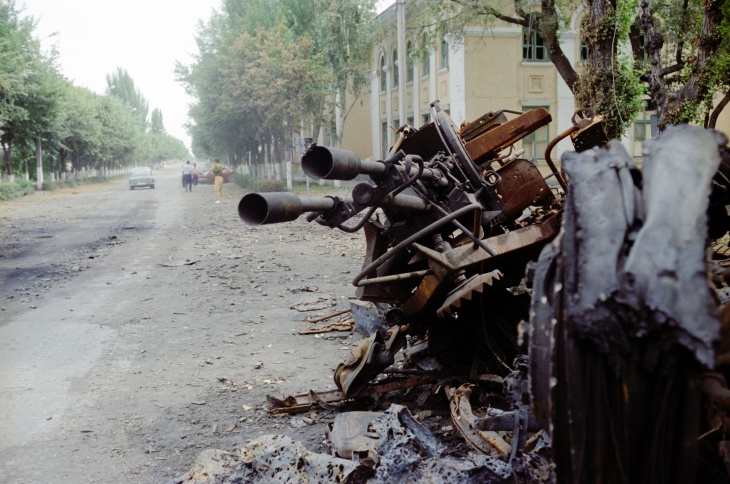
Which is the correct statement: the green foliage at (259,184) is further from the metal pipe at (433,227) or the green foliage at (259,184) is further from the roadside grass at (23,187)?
the metal pipe at (433,227)

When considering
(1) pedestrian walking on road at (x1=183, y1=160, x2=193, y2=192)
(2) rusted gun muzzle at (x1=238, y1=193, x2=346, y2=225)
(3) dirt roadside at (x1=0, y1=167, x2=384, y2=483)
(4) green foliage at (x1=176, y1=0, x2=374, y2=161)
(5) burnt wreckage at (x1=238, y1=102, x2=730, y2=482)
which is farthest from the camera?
(1) pedestrian walking on road at (x1=183, y1=160, x2=193, y2=192)

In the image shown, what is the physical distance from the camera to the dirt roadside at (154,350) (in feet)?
14.9

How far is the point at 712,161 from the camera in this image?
1.97m

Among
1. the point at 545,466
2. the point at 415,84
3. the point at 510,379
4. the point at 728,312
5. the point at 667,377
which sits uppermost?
the point at 415,84

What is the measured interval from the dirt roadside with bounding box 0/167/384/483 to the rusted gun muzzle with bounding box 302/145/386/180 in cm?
203

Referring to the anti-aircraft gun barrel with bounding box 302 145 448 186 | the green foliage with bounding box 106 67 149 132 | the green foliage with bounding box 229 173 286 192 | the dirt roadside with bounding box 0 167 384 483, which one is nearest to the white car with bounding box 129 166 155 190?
the green foliage with bounding box 229 173 286 192

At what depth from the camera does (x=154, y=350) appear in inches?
270

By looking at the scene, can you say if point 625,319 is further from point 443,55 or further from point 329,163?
point 443,55

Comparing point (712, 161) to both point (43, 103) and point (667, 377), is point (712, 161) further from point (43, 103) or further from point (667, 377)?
point (43, 103)

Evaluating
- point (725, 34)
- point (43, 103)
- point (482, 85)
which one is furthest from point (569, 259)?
point (43, 103)

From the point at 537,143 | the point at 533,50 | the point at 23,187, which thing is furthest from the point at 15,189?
the point at 533,50

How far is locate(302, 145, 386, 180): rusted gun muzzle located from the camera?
9.84 feet

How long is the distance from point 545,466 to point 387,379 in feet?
7.53

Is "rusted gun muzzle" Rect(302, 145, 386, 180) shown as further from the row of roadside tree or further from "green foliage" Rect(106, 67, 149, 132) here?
"green foliage" Rect(106, 67, 149, 132)
